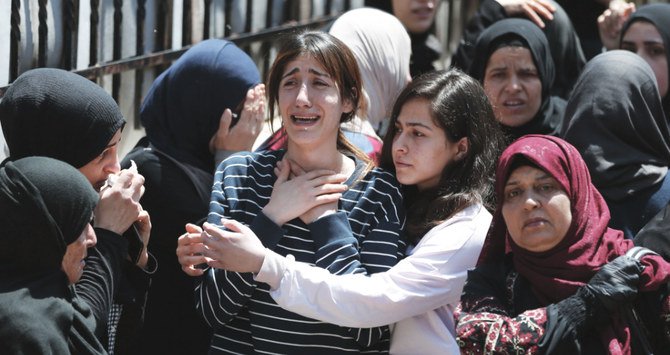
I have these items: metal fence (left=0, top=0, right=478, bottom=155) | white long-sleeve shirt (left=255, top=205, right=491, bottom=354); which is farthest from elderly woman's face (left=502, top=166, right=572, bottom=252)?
metal fence (left=0, top=0, right=478, bottom=155)

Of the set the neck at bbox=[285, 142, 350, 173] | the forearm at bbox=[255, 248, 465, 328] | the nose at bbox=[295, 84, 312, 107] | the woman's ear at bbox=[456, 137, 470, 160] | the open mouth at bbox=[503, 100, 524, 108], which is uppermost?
the nose at bbox=[295, 84, 312, 107]

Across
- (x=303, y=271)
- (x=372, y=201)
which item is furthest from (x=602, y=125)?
(x=303, y=271)

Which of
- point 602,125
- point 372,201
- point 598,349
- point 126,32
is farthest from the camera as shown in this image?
point 126,32

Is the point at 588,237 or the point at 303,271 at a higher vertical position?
the point at 588,237

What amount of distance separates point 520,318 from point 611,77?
1283 millimetres

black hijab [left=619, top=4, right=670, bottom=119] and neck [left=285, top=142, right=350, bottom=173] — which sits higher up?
black hijab [left=619, top=4, right=670, bottom=119]

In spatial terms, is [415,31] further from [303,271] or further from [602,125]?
[303,271]

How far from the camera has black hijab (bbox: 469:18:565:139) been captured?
497 cm

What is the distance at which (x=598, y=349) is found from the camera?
3.17 meters

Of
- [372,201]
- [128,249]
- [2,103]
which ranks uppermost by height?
[2,103]

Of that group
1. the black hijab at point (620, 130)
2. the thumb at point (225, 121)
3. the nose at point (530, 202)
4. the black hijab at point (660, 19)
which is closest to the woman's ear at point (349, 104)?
the thumb at point (225, 121)

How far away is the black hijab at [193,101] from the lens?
4.04 meters

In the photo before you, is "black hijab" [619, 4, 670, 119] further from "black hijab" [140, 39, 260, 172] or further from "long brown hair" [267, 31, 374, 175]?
"black hijab" [140, 39, 260, 172]

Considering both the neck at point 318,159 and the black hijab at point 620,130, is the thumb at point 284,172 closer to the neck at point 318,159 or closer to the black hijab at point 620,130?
the neck at point 318,159
